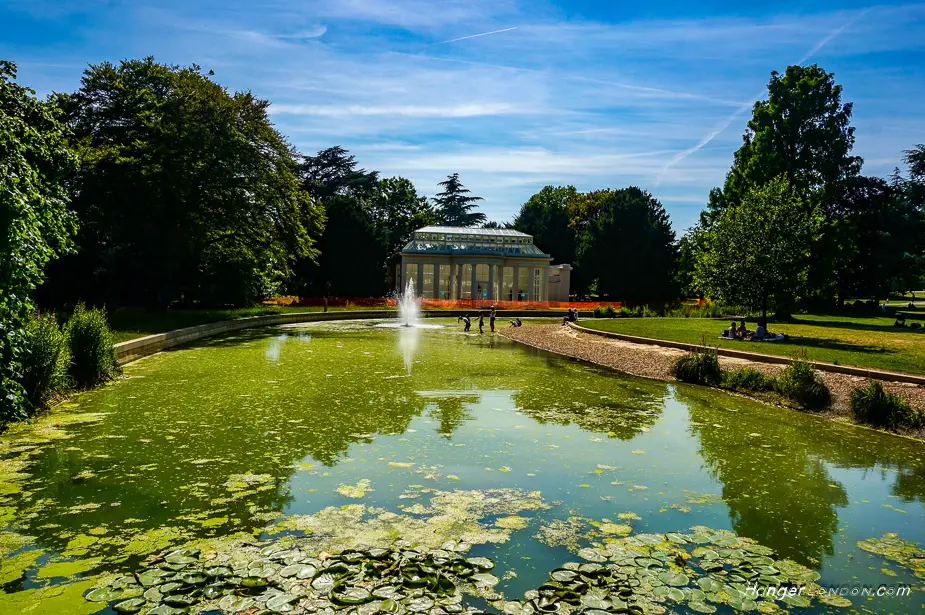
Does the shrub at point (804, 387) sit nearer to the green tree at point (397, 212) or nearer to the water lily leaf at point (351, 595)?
the water lily leaf at point (351, 595)

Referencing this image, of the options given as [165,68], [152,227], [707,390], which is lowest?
[707,390]

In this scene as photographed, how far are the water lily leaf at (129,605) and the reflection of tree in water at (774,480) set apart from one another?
5947mm

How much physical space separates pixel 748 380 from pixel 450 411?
8591 mm

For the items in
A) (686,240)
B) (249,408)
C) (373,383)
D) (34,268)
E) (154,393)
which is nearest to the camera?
(34,268)

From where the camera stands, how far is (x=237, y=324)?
3238cm

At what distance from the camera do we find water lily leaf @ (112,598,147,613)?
4.75 m

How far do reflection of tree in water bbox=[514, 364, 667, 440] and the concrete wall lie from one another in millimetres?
11500

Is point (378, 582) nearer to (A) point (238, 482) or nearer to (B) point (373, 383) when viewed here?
(A) point (238, 482)

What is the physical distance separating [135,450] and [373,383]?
7.36 meters

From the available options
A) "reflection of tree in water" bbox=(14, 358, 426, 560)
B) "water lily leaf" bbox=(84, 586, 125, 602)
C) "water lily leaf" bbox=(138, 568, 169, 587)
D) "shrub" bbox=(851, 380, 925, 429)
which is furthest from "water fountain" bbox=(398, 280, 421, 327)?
"water lily leaf" bbox=(84, 586, 125, 602)

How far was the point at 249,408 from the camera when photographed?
12.6 m

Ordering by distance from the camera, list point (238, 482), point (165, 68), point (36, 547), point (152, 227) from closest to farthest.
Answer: point (36, 547)
point (238, 482)
point (152, 227)
point (165, 68)

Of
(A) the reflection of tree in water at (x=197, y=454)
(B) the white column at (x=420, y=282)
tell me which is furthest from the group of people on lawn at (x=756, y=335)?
(B) the white column at (x=420, y=282)

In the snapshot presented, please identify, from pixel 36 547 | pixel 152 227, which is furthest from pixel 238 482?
pixel 152 227
